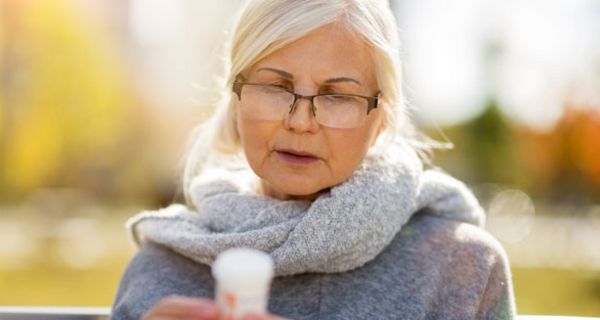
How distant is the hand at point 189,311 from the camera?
1.39 m

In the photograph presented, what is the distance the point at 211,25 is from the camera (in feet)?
66.1

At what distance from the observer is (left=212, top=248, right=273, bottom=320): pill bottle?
4.13 feet

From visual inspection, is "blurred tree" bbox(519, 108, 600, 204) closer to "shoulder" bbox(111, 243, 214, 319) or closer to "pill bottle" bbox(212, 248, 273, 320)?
"shoulder" bbox(111, 243, 214, 319)

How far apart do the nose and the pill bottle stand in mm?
836

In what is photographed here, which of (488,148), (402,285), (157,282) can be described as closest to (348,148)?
(402,285)

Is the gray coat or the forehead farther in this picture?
the gray coat

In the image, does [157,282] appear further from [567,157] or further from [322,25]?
[567,157]

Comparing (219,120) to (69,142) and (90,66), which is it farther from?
(69,142)

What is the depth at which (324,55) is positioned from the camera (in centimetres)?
210

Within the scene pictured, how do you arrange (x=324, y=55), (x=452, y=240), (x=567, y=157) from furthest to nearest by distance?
1. (x=567, y=157)
2. (x=452, y=240)
3. (x=324, y=55)

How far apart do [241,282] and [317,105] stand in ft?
3.02

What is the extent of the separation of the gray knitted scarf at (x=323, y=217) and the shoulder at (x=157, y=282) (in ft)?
0.18

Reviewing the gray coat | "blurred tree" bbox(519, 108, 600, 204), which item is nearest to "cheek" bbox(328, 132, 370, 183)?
the gray coat

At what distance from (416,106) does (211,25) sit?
18.0 m
